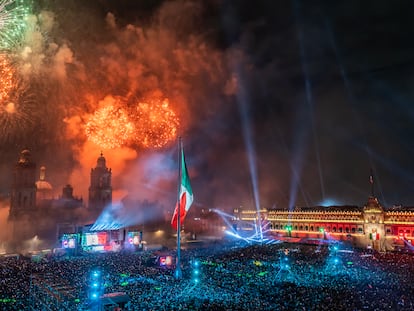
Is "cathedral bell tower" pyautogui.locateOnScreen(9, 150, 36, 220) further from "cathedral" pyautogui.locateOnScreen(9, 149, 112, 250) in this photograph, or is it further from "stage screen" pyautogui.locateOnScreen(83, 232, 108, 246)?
"stage screen" pyautogui.locateOnScreen(83, 232, 108, 246)

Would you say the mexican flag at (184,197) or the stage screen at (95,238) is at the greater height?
the mexican flag at (184,197)

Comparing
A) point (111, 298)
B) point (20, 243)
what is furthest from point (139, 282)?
point (20, 243)

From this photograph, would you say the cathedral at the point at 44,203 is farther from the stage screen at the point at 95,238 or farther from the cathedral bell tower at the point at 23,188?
the stage screen at the point at 95,238

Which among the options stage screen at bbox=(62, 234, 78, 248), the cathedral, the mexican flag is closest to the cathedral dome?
the cathedral

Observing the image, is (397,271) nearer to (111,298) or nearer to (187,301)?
(187,301)

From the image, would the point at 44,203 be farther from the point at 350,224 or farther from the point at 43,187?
the point at 350,224

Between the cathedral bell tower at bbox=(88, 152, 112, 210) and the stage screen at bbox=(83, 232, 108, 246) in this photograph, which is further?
the cathedral bell tower at bbox=(88, 152, 112, 210)

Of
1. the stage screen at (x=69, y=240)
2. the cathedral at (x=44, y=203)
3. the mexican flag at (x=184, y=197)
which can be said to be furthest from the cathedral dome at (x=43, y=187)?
the mexican flag at (x=184, y=197)
